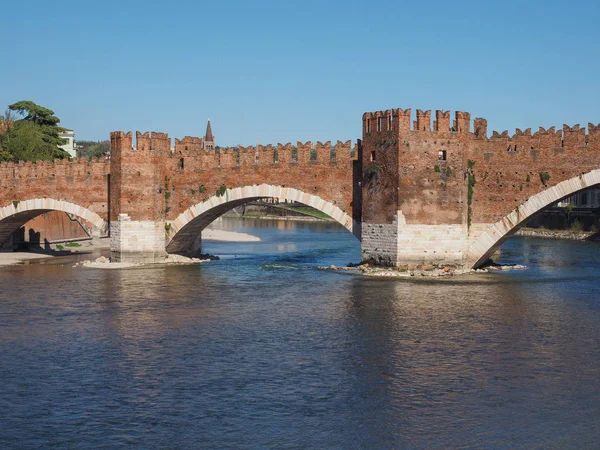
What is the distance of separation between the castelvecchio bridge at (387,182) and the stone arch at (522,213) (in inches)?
1.6

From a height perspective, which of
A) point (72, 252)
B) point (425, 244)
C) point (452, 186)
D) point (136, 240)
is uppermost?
point (452, 186)

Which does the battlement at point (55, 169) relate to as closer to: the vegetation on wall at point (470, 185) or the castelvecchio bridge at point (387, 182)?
the castelvecchio bridge at point (387, 182)

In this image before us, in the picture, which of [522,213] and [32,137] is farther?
[32,137]

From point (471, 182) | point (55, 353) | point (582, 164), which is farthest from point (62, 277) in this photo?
point (582, 164)

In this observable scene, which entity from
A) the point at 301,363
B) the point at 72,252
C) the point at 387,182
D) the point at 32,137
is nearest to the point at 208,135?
the point at 32,137

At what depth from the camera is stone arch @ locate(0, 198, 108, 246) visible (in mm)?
42169

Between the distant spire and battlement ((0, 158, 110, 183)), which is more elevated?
the distant spire

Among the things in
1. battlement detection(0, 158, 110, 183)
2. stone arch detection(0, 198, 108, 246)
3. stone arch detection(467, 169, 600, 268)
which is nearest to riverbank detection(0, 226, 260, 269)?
stone arch detection(0, 198, 108, 246)

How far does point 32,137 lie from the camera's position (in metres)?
63.6

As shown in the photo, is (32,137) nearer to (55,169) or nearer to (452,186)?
(55,169)

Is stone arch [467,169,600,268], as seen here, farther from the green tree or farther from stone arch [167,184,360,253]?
the green tree

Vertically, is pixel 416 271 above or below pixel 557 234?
below

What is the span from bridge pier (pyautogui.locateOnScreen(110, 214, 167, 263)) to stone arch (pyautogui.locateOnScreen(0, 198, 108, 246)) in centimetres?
322

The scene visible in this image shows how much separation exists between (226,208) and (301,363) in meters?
21.3
